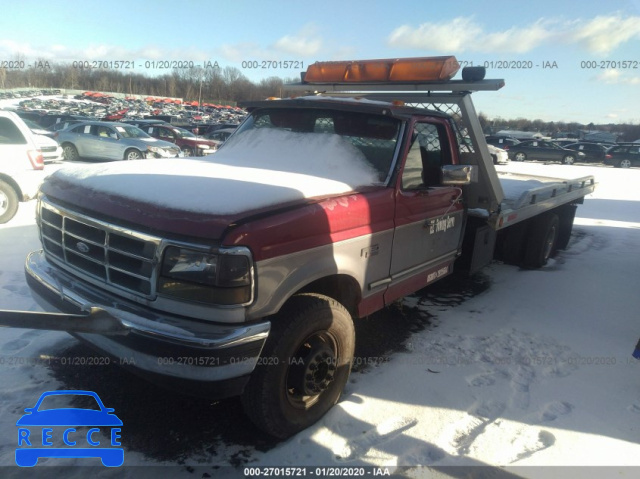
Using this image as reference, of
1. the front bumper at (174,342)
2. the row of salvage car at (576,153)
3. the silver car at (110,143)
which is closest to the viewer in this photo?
the front bumper at (174,342)

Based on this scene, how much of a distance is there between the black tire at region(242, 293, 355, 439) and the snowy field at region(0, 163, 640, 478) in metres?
0.17

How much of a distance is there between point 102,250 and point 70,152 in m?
16.6

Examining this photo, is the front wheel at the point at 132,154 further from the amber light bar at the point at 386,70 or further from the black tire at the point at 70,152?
the amber light bar at the point at 386,70

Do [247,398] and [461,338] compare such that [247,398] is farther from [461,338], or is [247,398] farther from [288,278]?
[461,338]

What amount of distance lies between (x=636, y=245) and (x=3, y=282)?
1020 cm

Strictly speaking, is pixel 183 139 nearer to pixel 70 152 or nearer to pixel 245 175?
pixel 70 152

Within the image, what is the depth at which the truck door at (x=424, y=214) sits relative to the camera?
3.57m

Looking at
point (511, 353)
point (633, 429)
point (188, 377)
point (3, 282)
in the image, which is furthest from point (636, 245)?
point (3, 282)

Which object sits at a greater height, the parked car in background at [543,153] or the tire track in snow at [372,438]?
the parked car in background at [543,153]

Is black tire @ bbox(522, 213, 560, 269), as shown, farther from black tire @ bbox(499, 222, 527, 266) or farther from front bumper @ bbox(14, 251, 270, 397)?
front bumper @ bbox(14, 251, 270, 397)

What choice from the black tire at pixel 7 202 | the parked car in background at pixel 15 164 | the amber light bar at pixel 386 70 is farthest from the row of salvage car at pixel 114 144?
the amber light bar at pixel 386 70

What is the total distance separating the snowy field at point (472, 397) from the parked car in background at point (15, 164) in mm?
2814

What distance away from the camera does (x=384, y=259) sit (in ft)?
11.1

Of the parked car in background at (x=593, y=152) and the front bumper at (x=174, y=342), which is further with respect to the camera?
the parked car in background at (x=593, y=152)
